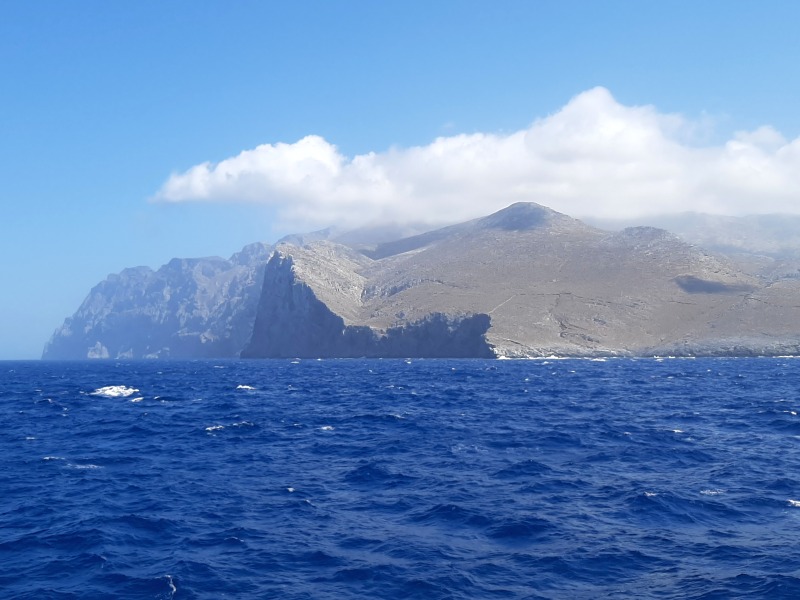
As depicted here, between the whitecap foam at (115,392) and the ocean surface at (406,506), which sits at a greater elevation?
the ocean surface at (406,506)

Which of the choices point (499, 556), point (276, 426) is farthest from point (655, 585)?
point (276, 426)

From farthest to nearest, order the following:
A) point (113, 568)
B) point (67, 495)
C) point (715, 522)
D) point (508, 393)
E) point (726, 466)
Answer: point (508, 393) → point (726, 466) → point (67, 495) → point (715, 522) → point (113, 568)

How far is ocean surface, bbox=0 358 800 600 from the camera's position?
2120cm

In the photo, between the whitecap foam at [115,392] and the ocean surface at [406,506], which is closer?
the ocean surface at [406,506]

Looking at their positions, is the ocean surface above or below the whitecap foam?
above

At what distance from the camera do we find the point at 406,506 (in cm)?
2917

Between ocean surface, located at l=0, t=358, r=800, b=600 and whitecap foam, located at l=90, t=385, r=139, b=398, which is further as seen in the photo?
whitecap foam, located at l=90, t=385, r=139, b=398

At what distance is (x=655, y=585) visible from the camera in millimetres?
20328

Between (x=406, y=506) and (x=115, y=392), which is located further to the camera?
(x=115, y=392)

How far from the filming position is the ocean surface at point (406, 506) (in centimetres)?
2120

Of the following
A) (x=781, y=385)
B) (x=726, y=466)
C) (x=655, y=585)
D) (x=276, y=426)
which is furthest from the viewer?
(x=781, y=385)

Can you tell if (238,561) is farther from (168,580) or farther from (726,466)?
(726,466)

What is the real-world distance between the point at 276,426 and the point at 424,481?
2221 centimetres

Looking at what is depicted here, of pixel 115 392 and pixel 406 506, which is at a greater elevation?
pixel 406 506
